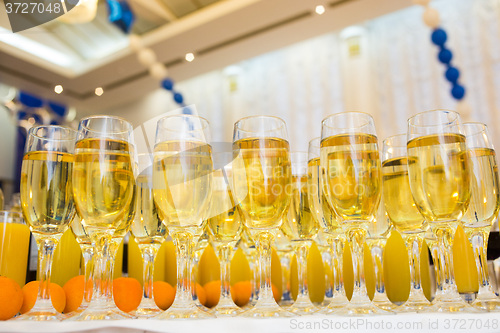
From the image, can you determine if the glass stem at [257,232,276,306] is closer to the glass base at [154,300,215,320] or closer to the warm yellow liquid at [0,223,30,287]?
the glass base at [154,300,215,320]

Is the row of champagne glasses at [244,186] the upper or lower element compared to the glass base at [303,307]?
upper

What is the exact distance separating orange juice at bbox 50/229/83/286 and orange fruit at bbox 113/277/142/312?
0.42ft

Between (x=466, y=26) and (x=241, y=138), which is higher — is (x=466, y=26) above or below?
above

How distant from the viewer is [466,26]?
3795mm

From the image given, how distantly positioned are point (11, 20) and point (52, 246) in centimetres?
147

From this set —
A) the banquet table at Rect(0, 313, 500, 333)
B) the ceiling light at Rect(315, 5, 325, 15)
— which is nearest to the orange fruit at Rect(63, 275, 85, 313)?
the banquet table at Rect(0, 313, 500, 333)

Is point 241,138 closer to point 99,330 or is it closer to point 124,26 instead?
point 99,330

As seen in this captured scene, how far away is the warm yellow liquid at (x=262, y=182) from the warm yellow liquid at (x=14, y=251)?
15.4 inches

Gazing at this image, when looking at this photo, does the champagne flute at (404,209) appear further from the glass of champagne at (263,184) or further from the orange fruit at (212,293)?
the orange fruit at (212,293)

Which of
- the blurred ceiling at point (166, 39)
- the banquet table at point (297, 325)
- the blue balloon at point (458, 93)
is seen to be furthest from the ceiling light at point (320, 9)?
the banquet table at point (297, 325)

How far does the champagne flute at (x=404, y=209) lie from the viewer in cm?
67

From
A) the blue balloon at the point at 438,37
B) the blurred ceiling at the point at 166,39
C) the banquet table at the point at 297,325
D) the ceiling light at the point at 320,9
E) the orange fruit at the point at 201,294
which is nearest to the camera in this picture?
the banquet table at the point at 297,325

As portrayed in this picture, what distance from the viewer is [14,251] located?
2.42ft

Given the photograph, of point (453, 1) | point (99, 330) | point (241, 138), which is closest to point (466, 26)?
point (453, 1)
